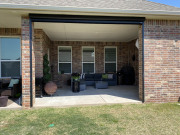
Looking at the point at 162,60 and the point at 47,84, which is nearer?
the point at 162,60

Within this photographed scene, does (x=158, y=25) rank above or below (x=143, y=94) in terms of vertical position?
above

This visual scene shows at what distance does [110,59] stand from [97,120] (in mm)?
6625

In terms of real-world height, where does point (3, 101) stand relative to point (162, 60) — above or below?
below

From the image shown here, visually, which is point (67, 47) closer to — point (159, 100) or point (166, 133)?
point (159, 100)

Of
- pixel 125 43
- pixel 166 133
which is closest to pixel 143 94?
pixel 166 133

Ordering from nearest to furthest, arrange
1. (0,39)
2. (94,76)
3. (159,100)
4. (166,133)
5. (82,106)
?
1. (166,133)
2. (82,106)
3. (159,100)
4. (0,39)
5. (94,76)

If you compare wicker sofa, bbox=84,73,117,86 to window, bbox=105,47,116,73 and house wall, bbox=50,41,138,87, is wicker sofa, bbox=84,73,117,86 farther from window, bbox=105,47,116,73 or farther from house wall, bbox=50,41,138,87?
window, bbox=105,47,116,73

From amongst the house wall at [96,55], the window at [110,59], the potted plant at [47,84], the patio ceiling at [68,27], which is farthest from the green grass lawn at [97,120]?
the window at [110,59]

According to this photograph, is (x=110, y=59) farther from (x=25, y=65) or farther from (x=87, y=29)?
(x=25, y=65)

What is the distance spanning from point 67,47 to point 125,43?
404 centimetres

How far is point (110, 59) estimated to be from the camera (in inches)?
372

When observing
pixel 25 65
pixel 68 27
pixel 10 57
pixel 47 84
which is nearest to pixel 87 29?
pixel 68 27

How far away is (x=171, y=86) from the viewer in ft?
14.8

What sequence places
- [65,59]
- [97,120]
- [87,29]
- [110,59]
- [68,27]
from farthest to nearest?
1. [110,59]
2. [65,59]
3. [87,29]
4. [68,27]
5. [97,120]
